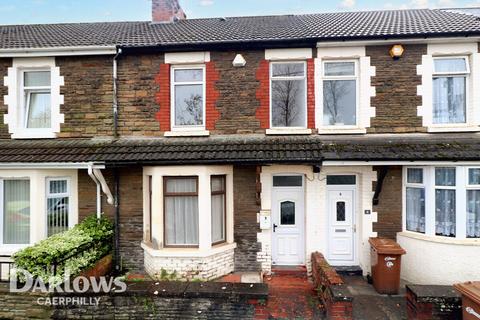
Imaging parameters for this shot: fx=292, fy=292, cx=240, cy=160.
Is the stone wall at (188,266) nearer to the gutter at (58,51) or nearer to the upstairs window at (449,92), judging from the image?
the gutter at (58,51)

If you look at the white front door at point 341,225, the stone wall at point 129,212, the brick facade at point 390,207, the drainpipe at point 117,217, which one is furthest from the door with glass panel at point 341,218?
the drainpipe at point 117,217

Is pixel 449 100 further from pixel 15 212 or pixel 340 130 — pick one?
pixel 15 212

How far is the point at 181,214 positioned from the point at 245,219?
5.24 feet

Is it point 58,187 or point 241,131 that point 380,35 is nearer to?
point 241,131

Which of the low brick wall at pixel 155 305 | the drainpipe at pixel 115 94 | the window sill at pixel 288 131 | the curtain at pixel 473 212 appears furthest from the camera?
the drainpipe at pixel 115 94

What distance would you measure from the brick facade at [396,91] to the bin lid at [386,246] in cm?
269

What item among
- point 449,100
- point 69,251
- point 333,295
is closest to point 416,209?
point 449,100

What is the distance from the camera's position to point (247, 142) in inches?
286

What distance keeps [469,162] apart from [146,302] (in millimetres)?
7213

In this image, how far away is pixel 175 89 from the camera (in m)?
7.90

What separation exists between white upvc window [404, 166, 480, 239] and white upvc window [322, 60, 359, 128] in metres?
2.07

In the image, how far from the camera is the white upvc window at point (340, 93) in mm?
7617

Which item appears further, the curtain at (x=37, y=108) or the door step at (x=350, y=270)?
the curtain at (x=37, y=108)

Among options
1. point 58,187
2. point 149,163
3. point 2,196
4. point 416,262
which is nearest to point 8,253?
point 2,196
